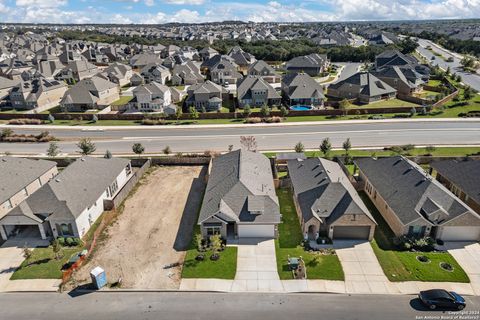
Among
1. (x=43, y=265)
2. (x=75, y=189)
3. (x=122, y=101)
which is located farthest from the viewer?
(x=122, y=101)

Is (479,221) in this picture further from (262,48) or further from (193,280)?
(262,48)

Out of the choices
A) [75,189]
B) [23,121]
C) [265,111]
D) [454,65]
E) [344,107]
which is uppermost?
[454,65]

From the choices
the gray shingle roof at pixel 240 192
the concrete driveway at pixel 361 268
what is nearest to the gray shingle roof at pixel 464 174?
the concrete driveway at pixel 361 268

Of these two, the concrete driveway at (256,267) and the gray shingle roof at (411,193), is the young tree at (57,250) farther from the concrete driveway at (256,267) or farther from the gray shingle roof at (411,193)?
the gray shingle roof at (411,193)

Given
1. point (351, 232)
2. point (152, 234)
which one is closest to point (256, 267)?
point (351, 232)

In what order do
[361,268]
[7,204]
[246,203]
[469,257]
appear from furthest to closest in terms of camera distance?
[7,204]
[246,203]
[469,257]
[361,268]

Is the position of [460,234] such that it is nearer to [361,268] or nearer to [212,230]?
[361,268]
